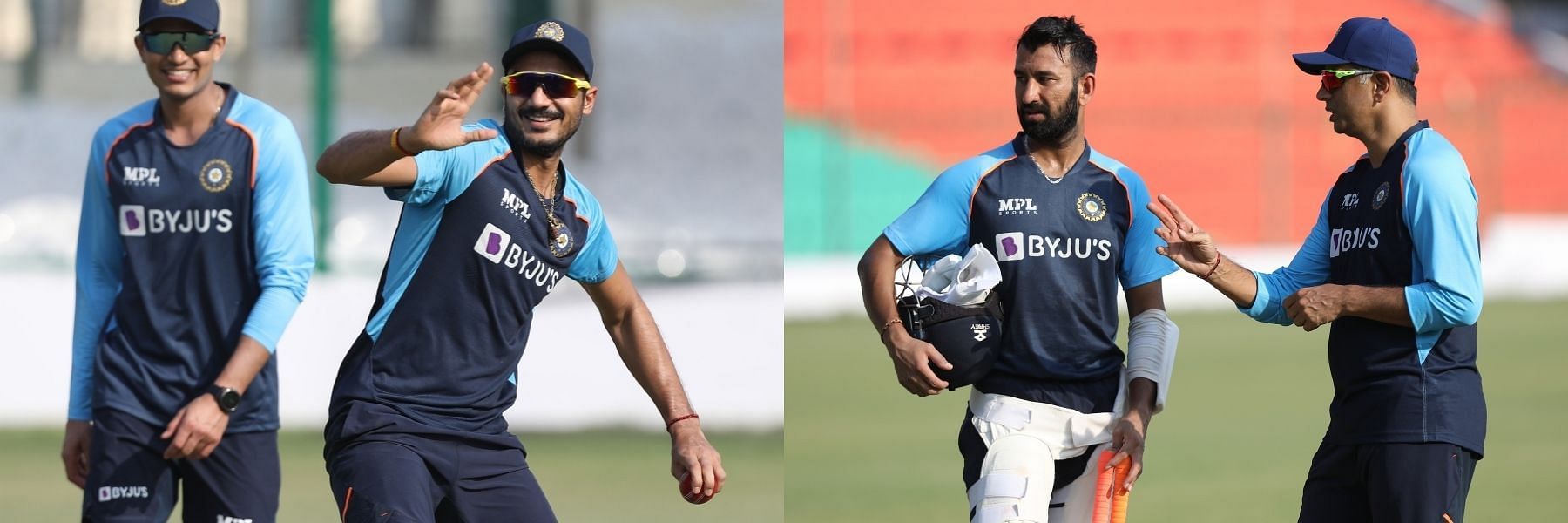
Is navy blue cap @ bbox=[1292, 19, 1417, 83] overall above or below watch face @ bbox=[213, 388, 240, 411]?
above

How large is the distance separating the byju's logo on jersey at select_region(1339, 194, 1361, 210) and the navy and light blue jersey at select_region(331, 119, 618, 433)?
2.60 meters

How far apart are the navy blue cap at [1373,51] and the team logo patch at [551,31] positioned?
235cm

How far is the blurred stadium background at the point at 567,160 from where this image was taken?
13031 mm

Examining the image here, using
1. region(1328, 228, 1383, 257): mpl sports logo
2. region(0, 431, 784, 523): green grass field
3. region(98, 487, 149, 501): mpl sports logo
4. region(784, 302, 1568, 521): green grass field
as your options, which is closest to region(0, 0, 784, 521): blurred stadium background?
region(0, 431, 784, 523): green grass field

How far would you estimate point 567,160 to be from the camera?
14523 millimetres

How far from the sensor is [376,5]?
1487cm

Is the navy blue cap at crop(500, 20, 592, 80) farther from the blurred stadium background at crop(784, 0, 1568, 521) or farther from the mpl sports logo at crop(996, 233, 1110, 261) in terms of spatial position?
the blurred stadium background at crop(784, 0, 1568, 521)

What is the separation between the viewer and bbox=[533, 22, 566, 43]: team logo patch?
542 cm

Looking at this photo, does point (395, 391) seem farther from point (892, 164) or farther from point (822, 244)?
point (892, 164)

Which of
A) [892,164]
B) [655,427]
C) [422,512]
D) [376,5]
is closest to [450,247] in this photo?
[422,512]

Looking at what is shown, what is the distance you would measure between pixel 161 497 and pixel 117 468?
6.9 inches

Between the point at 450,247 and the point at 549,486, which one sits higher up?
the point at 450,247

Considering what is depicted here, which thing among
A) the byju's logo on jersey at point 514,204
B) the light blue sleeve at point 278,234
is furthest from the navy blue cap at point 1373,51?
the light blue sleeve at point 278,234

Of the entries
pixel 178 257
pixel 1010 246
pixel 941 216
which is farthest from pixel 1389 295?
pixel 178 257
